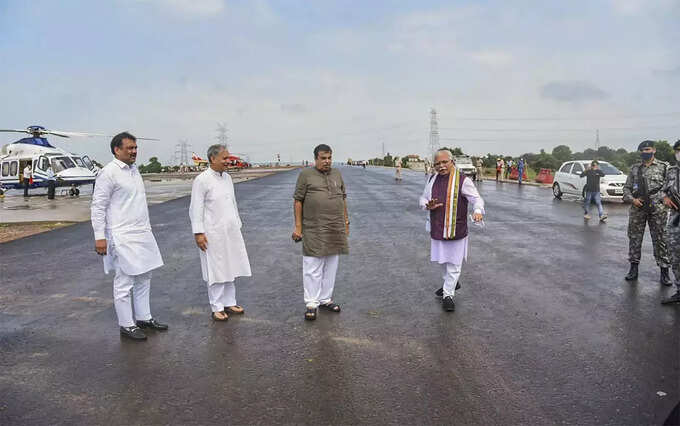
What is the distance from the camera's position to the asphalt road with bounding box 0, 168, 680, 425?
3.25 meters

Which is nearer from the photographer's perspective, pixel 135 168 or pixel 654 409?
pixel 654 409

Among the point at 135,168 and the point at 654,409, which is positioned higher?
the point at 135,168

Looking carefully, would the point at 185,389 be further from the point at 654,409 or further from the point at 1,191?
the point at 1,191

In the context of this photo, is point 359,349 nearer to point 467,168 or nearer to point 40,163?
point 40,163

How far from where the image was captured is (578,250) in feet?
29.1

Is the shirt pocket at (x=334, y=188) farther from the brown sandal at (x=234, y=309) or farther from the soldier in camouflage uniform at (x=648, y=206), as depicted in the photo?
the soldier in camouflage uniform at (x=648, y=206)

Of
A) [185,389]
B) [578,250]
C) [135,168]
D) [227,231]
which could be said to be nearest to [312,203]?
[227,231]

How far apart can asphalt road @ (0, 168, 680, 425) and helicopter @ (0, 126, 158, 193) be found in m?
→ 19.3

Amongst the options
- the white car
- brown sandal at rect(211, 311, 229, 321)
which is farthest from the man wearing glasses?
the white car

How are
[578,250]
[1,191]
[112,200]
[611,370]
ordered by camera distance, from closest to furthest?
[611,370]
[112,200]
[578,250]
[1,191]

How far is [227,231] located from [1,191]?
25.0 m

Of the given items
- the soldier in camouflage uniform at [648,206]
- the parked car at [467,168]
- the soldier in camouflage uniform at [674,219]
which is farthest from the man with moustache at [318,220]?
the parked car at [467,168]

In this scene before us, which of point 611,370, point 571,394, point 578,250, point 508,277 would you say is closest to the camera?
point 571,394

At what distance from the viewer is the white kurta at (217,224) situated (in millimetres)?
4988
